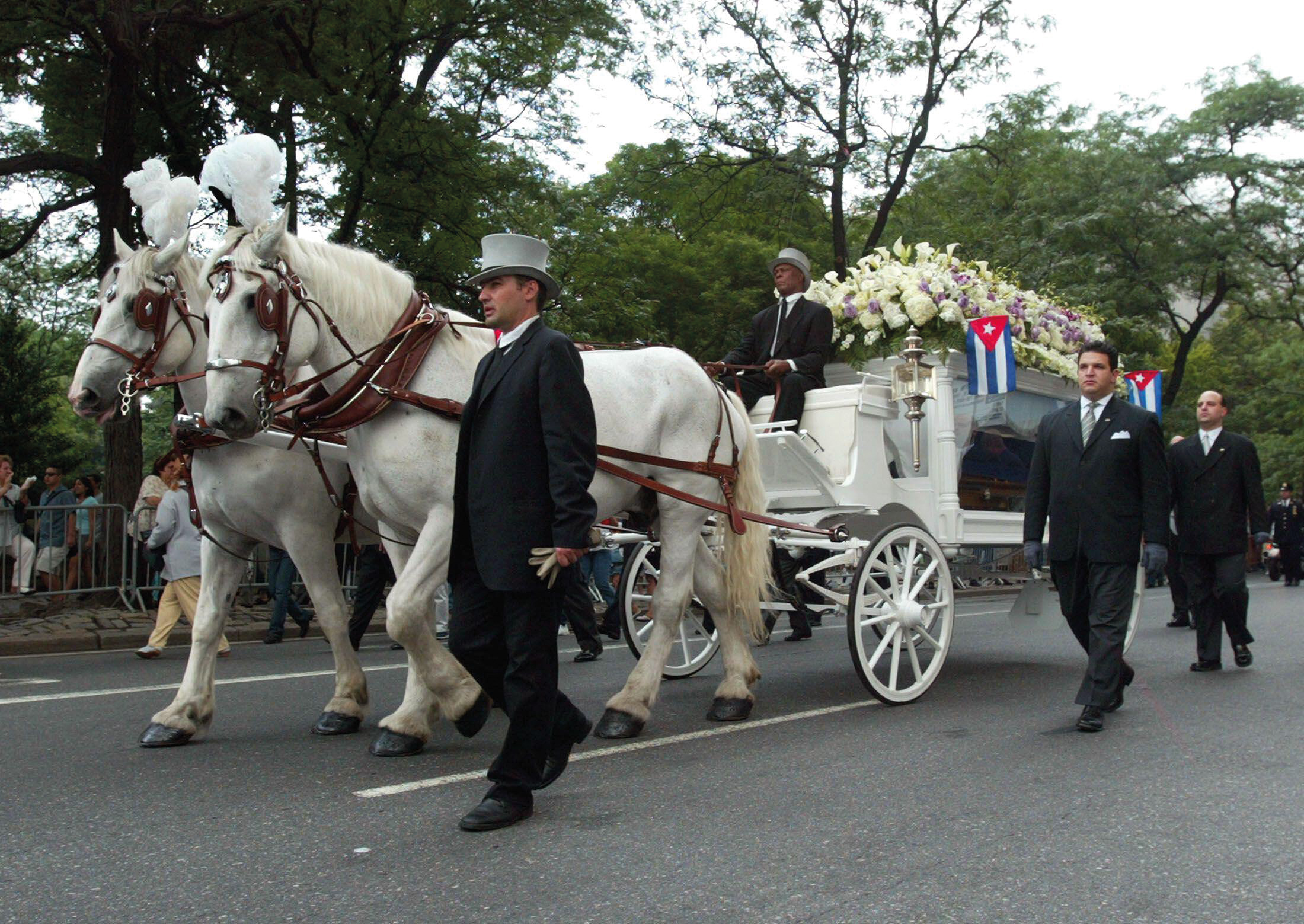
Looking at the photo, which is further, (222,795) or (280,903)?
(222,795)

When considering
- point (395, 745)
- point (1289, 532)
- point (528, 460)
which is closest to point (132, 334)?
point (395, 745)

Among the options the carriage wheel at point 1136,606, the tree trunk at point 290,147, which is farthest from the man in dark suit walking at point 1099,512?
the tree trunk at point 290,147

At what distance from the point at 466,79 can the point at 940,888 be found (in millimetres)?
15364

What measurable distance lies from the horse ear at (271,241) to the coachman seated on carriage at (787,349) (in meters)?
2.69

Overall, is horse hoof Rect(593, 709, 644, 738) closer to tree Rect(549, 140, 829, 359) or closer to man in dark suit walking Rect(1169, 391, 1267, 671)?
man in dark suit walking Rect(1169, 391, 1267, 671)

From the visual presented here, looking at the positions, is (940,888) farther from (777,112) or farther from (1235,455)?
(777,112)

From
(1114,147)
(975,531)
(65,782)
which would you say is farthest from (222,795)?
(1114,147)

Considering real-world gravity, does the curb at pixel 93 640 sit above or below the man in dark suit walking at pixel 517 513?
below

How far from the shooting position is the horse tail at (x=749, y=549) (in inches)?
252

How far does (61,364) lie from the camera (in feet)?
72.9

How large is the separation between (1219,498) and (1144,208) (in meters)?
20.5

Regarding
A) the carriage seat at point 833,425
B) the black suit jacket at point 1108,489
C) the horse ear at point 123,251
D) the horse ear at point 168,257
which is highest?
the horse ear at point 123,251

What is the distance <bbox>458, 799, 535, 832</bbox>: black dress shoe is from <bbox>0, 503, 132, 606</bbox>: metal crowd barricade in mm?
9872

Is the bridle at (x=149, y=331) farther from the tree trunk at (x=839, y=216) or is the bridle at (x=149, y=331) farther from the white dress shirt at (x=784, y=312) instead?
the tree trunk at (x=839, y=216)
